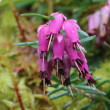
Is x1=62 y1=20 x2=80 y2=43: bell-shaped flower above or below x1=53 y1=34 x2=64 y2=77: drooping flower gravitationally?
above

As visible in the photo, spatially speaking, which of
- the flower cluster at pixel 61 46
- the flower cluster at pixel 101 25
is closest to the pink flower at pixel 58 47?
the flower cluster at pixel 61 46


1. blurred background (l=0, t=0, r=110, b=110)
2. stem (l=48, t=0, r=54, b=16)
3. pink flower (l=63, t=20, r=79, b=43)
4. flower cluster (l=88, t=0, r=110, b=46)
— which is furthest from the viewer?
stem (l=48, t=0, r=54, b=16)

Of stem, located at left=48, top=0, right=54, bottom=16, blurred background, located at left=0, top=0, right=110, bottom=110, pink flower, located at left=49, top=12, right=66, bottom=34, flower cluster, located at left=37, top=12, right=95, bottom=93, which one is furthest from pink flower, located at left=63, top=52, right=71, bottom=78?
stem, located at left=48, top=0, right=54, bottom=16

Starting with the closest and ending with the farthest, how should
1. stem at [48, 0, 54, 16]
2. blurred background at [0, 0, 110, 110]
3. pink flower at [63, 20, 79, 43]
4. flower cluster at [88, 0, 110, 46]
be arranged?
1. pink flower at [63, 20, 79, 43]
2. blurred background at [0, 0, 110, 110]
3. flower cluster at [88, 0, 110, 46]
4. stem at [48, 0, 54, 16]

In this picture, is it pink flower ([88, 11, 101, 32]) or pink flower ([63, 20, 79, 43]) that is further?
pink flower ([88, 11, 101, 32])

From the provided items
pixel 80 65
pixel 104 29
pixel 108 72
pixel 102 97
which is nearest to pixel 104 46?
Result: pixel 104 29

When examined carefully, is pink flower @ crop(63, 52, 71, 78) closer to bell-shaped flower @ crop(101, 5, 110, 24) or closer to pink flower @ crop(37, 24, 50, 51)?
pink flower @ crop(37, 24, 50, 51)

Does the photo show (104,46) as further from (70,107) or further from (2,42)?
(2,42)

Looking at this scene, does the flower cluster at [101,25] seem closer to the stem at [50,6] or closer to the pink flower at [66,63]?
the stem at [50,6]

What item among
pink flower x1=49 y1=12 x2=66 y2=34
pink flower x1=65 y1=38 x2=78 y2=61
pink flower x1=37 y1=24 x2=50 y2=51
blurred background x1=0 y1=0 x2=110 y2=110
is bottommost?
blurred background x1=0 y1=0 x2=110 y2=110
